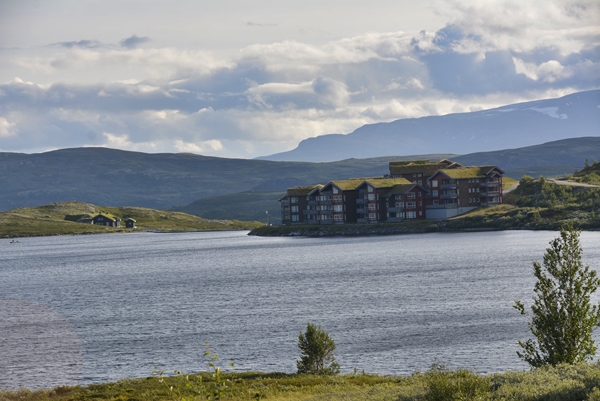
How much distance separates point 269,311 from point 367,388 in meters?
40.3

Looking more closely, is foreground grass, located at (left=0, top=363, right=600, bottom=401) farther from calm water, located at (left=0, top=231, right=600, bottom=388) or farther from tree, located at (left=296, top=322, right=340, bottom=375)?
calm water, located at (left=0, top=231, right=600, bottom=388)

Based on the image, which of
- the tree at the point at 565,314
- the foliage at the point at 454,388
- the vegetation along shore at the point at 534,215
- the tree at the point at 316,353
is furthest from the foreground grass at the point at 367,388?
the vegetation along shore at the point at 534,215

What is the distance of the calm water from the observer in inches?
2160

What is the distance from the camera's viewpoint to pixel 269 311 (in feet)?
259

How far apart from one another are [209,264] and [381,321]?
80465 millimetres

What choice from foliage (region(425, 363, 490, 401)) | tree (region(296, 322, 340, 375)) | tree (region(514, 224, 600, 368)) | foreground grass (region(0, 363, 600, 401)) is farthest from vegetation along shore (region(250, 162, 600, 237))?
foliage (region(425, 363, 490, 401))

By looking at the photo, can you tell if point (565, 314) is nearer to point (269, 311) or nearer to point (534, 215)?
point (269, 311)

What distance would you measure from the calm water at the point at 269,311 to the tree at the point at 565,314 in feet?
25.2

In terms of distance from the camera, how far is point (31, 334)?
71.6m

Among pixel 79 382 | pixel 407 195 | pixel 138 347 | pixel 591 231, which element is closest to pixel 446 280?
pixel 138 347

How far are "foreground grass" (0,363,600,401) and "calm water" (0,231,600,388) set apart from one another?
6559 millimetres

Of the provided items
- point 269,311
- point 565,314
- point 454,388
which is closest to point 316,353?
point 565,314

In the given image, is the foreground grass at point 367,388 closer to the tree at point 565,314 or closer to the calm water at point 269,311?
the tree at point 565,314

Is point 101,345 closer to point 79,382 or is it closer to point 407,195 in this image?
point 79,382
